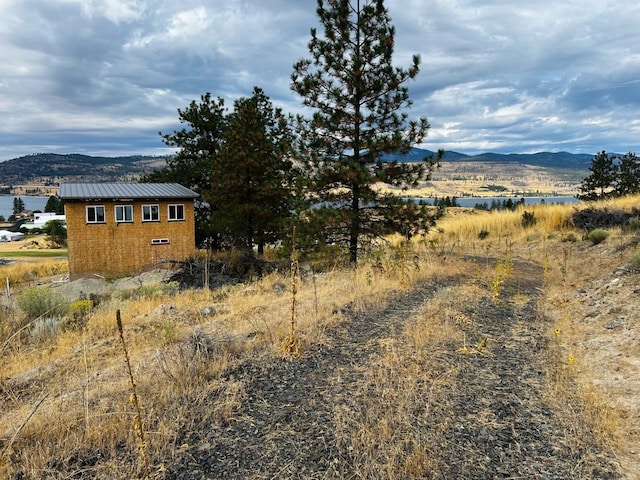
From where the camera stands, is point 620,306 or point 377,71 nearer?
point 620,306

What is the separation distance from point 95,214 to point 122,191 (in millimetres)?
1966

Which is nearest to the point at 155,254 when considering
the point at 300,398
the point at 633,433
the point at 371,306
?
the point at 371,306

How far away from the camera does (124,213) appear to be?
21.2 metres

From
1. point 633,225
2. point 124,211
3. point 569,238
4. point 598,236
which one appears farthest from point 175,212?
point 633,225

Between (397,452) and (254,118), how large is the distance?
59.3 ft

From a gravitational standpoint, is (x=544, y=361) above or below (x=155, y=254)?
above

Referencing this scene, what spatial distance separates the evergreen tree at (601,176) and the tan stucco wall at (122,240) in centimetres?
2303

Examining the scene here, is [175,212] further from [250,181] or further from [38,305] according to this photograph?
[38,305]

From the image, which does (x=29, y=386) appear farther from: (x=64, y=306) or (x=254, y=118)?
(x=254, y=118)

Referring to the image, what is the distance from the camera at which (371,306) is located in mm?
6879

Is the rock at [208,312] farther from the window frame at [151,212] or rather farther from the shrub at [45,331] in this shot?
the window frame at [151,212]

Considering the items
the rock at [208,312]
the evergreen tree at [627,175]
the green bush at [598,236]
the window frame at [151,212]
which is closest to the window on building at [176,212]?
the window frame at [151,212]

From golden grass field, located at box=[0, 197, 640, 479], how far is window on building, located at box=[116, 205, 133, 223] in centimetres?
→ 1083

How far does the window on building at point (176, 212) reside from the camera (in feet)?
72.9
